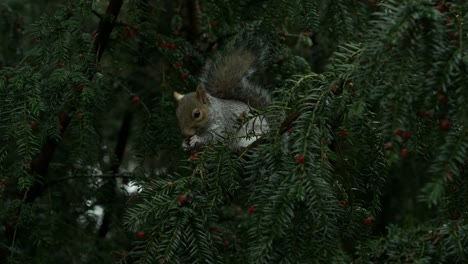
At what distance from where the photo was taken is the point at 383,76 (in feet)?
4.32

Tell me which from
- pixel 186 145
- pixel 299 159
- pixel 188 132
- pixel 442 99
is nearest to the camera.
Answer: pixel 442 99

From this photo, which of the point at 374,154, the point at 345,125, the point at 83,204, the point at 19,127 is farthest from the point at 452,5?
the point at 83,204

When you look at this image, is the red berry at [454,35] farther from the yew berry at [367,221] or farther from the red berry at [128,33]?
the red berry at [128,33]

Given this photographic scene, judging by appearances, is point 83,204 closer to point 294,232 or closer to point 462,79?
point 294,232

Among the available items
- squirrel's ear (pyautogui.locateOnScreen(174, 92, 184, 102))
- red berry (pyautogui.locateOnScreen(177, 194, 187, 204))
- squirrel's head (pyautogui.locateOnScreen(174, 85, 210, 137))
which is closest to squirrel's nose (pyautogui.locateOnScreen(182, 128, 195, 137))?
squirrel's head (pyautogui.locateOnScreen(174, 85, 210, 137))

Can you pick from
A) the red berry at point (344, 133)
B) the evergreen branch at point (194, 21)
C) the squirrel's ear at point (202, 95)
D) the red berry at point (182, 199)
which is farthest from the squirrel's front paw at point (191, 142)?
the red berry at point (344, 133)

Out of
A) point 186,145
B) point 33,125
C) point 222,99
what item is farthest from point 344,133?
point 222,99

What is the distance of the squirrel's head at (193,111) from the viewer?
294cm

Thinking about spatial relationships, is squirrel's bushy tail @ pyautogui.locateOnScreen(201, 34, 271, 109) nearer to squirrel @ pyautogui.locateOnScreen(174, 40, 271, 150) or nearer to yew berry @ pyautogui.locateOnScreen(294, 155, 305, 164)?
squirrel @ pyautogui.locateOnScreen(174, 40, 271, 150)

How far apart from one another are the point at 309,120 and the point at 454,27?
0.38m

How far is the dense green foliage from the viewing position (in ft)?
4.09

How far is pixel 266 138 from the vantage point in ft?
5.56

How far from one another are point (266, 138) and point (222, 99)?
1.54 meters

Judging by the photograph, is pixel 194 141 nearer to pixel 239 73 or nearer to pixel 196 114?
pixel 196 114
